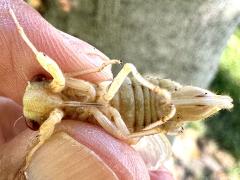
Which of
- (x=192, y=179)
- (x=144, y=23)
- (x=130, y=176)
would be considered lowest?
(x=192, y=179)

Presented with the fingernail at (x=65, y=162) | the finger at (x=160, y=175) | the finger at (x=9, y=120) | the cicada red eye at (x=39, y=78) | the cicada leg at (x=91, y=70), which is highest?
the cicada leg at (x=91, y=70)

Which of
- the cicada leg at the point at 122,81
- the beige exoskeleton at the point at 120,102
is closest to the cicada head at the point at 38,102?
the beige exoskeleton at the point at 120,102

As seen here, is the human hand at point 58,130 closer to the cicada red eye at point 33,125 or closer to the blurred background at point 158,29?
the cicada red eye at point 33,125

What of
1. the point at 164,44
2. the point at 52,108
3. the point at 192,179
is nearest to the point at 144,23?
the point at 164,44

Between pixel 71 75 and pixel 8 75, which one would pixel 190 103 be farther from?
pixel 8 75

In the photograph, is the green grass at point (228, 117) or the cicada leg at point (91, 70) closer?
the cicada leg at point (91, 70)

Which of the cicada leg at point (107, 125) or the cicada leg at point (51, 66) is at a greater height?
the cicada leg at point (51, 66)

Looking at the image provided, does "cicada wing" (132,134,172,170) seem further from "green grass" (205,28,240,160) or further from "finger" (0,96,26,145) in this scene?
"green grass" (205,28,240,160)
